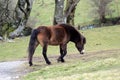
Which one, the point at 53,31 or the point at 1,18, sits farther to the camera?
the point at 1,18

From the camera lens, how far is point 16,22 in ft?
105

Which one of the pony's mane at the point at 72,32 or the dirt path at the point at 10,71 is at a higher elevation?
the pony's mane at the point at 72,32

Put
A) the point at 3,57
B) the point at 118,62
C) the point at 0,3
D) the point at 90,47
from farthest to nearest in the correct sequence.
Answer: the point at 0,3 → the point at 90,47 → the point at 3,57 → the point at 118,62

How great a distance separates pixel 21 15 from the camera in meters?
31.9

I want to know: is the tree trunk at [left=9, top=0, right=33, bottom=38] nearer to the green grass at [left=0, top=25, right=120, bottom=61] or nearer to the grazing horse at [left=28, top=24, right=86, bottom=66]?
the green grass at [left=0, top=25, right=120, bottom=61]

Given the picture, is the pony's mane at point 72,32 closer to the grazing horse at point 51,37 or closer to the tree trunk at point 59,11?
the grazing horse at point 51,37

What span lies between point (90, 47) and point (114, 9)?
56626 mm

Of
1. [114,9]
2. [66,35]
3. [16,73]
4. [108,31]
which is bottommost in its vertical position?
[114,9]

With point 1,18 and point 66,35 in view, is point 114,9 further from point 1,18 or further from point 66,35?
point 66,35

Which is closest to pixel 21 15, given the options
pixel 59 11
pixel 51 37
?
pixel 59 11

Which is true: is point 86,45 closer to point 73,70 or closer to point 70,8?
point 70,8

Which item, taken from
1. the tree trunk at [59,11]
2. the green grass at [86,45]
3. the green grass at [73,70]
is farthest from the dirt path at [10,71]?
the tree trunk at [59,11]

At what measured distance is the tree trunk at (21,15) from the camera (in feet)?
101

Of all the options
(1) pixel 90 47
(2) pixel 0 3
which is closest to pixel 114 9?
(2) pixel 0 3
